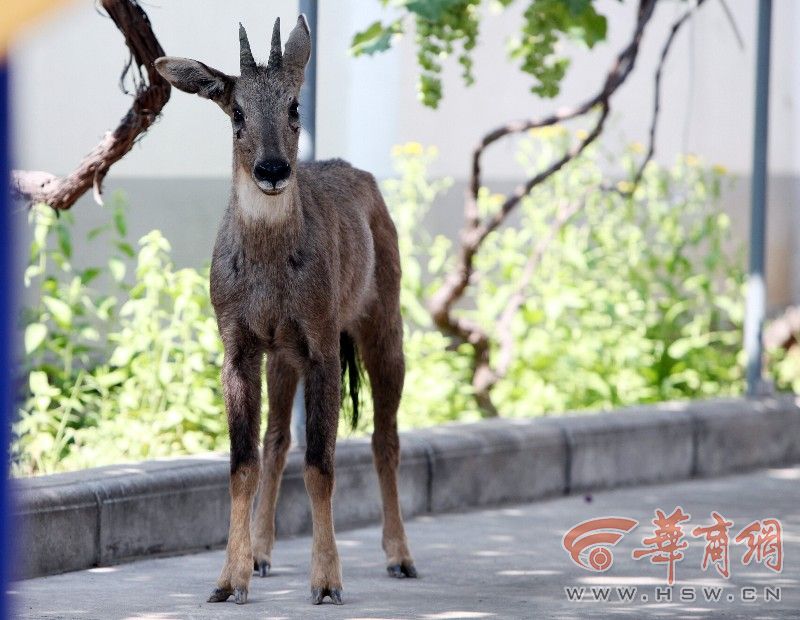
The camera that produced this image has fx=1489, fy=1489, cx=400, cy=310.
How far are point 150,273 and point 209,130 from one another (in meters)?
1.42

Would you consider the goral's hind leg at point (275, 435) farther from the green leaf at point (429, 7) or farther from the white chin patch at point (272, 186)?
the green leaf at point (429, 7)

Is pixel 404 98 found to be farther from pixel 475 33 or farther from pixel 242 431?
pixel 242 431

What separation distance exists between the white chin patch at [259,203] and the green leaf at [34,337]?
175 cm

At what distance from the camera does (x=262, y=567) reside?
548cm

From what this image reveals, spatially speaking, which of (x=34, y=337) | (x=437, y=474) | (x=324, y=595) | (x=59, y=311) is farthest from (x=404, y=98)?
(x=324, y=595)

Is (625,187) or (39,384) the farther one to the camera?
(625,187)

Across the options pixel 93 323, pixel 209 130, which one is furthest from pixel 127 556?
pixel 209 130

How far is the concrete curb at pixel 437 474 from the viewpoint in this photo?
5.44 metres

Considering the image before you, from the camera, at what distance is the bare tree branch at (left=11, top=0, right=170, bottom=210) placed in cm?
562

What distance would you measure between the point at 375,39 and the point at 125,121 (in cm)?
154

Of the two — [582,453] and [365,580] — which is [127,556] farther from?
[582,453]

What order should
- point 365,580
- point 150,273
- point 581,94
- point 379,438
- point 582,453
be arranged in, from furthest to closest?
point 581,94
point 582,453
point 150,273
point 379,438
point 365,580

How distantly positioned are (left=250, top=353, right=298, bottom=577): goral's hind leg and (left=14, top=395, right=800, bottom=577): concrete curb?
31 cm

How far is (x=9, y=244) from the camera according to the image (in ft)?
6.43
